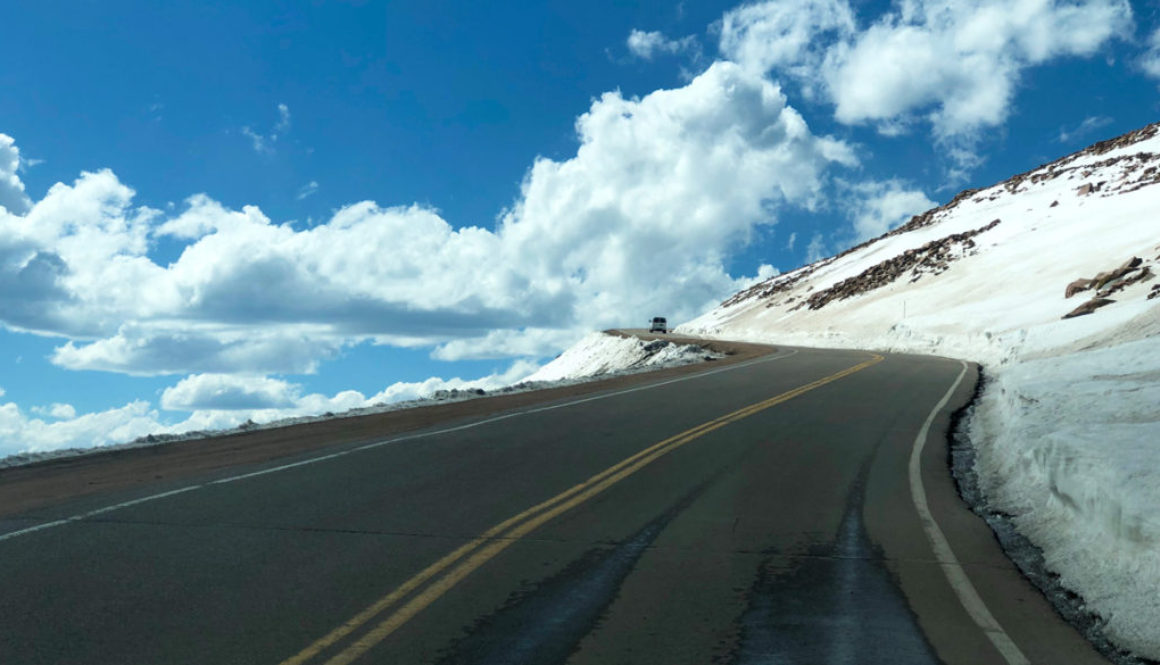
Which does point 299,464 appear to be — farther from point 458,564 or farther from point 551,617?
point 551,617

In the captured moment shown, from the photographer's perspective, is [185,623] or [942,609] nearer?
[185,623]

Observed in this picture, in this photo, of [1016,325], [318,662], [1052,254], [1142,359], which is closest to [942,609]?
[318,662]

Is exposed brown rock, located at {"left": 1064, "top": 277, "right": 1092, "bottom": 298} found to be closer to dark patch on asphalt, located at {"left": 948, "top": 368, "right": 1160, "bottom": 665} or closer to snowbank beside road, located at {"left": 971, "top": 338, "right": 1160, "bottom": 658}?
snowbank beside road, located at {"left": 971, "top": 338, "right": 1160, "bottom": 658}

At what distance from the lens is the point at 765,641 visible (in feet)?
18.0

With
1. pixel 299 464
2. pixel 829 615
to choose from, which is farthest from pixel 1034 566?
pixel 299 464

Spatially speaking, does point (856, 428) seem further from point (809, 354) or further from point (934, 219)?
point (934, 219)

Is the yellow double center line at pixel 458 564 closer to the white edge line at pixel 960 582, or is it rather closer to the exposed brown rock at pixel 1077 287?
the white edge line at pixel 960 582

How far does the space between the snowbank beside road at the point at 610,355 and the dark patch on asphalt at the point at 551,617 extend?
3035 centimetres

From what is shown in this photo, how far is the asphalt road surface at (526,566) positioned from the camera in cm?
534

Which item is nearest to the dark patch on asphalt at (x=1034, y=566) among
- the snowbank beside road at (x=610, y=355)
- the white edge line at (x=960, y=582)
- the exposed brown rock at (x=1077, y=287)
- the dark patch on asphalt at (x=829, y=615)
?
the white edge line at (x=960, y=582)

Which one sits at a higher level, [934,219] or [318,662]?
[934,219]

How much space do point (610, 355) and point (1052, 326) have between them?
30.6m

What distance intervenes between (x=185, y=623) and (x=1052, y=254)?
6846cm

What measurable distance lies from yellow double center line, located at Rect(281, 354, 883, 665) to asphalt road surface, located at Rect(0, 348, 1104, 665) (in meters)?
0.02
